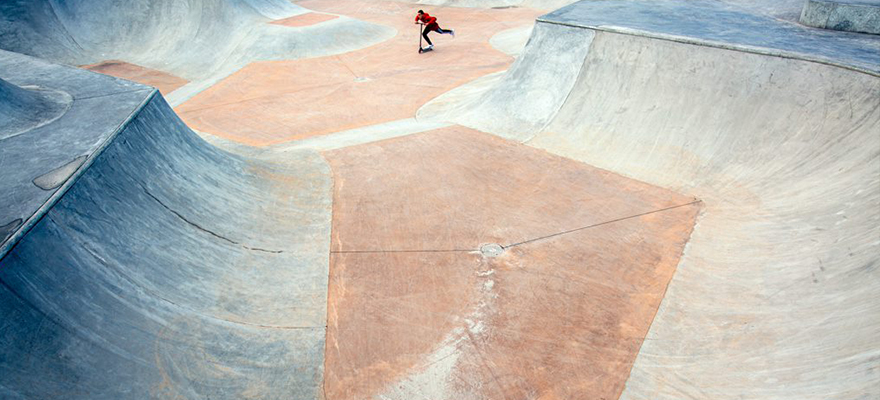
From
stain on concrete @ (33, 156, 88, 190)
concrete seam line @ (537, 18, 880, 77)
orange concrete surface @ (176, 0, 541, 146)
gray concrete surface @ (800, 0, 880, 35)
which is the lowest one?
orange concrete surface @ (176, 0, 541, 146)

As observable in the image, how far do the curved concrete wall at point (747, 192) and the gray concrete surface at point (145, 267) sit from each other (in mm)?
3471

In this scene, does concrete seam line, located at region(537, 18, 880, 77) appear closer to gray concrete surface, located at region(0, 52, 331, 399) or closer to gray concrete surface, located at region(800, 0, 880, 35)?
gray concrete surface, located at region(800, 0, 880, 35)

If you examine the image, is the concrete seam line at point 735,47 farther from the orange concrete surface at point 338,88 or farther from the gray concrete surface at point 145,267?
the gray concrete surface at point 145,267

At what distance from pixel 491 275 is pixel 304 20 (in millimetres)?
15611

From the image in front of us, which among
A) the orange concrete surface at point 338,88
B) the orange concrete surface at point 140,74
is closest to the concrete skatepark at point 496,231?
the orange concrete surface at point 338,88

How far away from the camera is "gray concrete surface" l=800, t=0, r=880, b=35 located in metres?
8.41

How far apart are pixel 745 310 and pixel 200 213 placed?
5.89 m

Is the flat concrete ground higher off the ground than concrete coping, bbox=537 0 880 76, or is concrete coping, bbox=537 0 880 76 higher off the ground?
concrete coping, bbox=537 0 880 76

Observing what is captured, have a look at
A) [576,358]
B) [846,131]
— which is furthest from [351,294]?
[846,131]

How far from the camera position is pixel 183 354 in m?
4.18

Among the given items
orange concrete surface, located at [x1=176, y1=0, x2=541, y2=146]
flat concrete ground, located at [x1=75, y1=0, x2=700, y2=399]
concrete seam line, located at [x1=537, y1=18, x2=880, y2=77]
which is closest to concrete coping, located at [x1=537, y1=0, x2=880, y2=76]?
concrete seam line, located at [x1=537, y1=18, x2=880, y2=77]

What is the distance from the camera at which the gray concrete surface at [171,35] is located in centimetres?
1602

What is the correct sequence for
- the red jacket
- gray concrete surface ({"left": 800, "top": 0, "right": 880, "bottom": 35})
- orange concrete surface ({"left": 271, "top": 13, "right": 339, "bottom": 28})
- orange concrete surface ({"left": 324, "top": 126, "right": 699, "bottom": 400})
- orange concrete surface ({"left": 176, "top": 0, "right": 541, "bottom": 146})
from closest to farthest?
1. orange concrete surface ({"left": 324, "top": 126, "right": 699, "bottom": 400})
2. gray concrete surface ({"left": 800, "top": 0, "right": 880, "bottom": 35})
3. orange concrete surface ({"left": 176, "top": 0, "right": 541, "bottom": 146})
4. the red jacket
5. orange concrete surface ({"left": 271, "top": 13, "right": 339, "bottom": 28})

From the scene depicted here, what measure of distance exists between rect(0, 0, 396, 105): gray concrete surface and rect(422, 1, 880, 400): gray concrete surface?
8.31 metres
